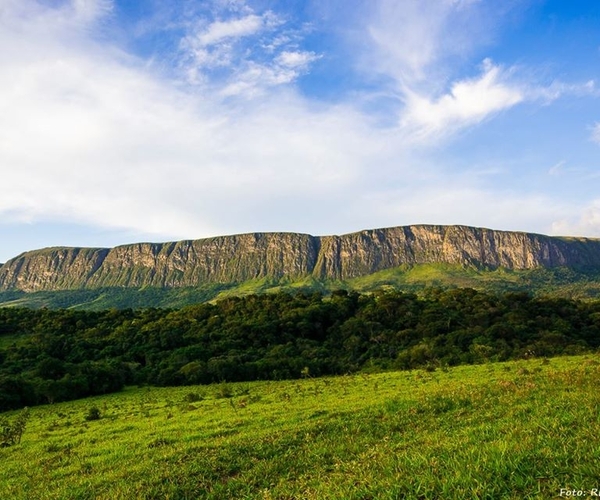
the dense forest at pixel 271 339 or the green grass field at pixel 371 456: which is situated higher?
the green grass field at pixel 371 456

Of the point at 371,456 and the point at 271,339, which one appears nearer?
the point at 371,456

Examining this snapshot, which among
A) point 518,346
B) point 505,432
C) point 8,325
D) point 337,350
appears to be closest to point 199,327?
point 337,350

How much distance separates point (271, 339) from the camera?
9225 centimetres

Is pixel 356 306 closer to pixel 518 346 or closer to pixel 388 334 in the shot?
pixel 388 334

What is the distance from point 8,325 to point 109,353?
139ft

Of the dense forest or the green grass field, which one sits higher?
the green grass field

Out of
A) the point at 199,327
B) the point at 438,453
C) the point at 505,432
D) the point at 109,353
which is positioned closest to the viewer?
the point at 438,453

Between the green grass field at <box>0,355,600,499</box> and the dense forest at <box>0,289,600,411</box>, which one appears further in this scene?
the dense forest at <box>0,289,600,411</box>

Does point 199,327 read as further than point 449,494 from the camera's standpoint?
Yes

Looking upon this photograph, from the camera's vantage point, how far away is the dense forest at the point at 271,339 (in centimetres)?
6456

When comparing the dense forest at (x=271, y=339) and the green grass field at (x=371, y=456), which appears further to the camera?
the dense forest at (x=271, y=339)

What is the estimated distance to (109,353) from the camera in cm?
8419

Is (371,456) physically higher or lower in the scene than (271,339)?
higher

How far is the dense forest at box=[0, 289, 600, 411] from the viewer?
212 feet
